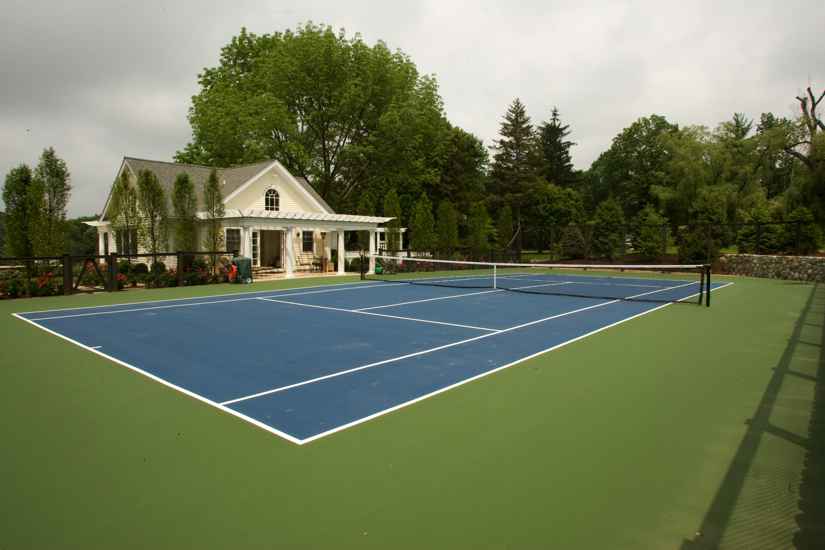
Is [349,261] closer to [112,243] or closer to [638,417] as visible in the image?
[112,243]

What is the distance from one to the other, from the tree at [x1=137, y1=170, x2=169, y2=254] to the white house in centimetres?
99

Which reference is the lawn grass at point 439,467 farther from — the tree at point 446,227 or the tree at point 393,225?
the tree at point 446,227

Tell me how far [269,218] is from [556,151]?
5333 cm

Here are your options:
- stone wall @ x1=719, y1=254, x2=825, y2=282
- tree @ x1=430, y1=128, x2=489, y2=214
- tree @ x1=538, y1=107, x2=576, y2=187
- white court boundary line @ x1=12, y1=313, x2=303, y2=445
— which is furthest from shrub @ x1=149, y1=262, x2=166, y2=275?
tree @ x1=538, y1=107, x2=576, y2=187

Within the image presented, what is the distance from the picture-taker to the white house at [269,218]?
24.2 metres

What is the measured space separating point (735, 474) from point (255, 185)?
26228 mm

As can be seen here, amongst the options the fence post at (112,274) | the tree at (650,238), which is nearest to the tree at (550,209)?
the tree at (650,238)

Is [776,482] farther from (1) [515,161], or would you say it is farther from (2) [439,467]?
(1) [515,161]

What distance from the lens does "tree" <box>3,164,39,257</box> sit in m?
18.5

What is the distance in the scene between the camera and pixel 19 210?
18781 millimetres

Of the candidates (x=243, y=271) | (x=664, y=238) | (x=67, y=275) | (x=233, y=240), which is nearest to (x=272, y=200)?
(x=233, y=240)

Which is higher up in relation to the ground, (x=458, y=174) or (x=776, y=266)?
(x=458, y=174)

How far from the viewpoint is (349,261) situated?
3183 centimetres

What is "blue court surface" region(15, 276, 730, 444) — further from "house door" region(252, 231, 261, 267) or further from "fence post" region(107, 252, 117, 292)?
"house door" region(252, 231, 261, 267)
